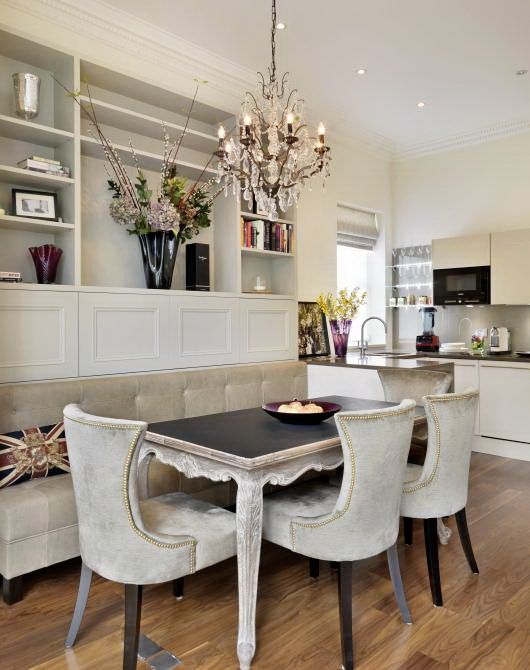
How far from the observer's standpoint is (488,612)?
2154 millimetres

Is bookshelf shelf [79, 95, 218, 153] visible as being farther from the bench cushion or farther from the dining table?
the bench cushion

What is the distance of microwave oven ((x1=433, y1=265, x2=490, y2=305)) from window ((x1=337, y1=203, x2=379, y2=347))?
835 mm

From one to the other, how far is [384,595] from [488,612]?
1.36ft

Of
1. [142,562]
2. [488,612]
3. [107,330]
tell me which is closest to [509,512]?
[488,612]

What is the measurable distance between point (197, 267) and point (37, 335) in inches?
48.6

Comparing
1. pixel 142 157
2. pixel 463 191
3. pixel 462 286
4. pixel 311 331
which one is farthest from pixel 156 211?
pixel 463 191

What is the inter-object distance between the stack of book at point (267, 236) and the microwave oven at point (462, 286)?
1801 mm

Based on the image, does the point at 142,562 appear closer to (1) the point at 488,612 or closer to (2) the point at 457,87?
(1) the point at 488,612

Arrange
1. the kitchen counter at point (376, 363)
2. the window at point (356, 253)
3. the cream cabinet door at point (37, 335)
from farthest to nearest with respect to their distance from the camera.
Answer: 1. the window at point (356, 253)
2. the kitchen counter at point (376, 363)
3. the cream cabinet door at point (37, 335)

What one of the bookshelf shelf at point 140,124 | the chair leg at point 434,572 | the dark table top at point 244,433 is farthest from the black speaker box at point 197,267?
the chair leg at point 434,572

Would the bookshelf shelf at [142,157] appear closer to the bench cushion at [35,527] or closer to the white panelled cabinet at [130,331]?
the white panelled cabinet at [130,331]

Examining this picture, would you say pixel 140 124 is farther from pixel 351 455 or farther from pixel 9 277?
pixel 351 455

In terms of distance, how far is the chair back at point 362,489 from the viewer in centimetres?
180

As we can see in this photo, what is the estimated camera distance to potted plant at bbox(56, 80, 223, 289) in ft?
10.8
